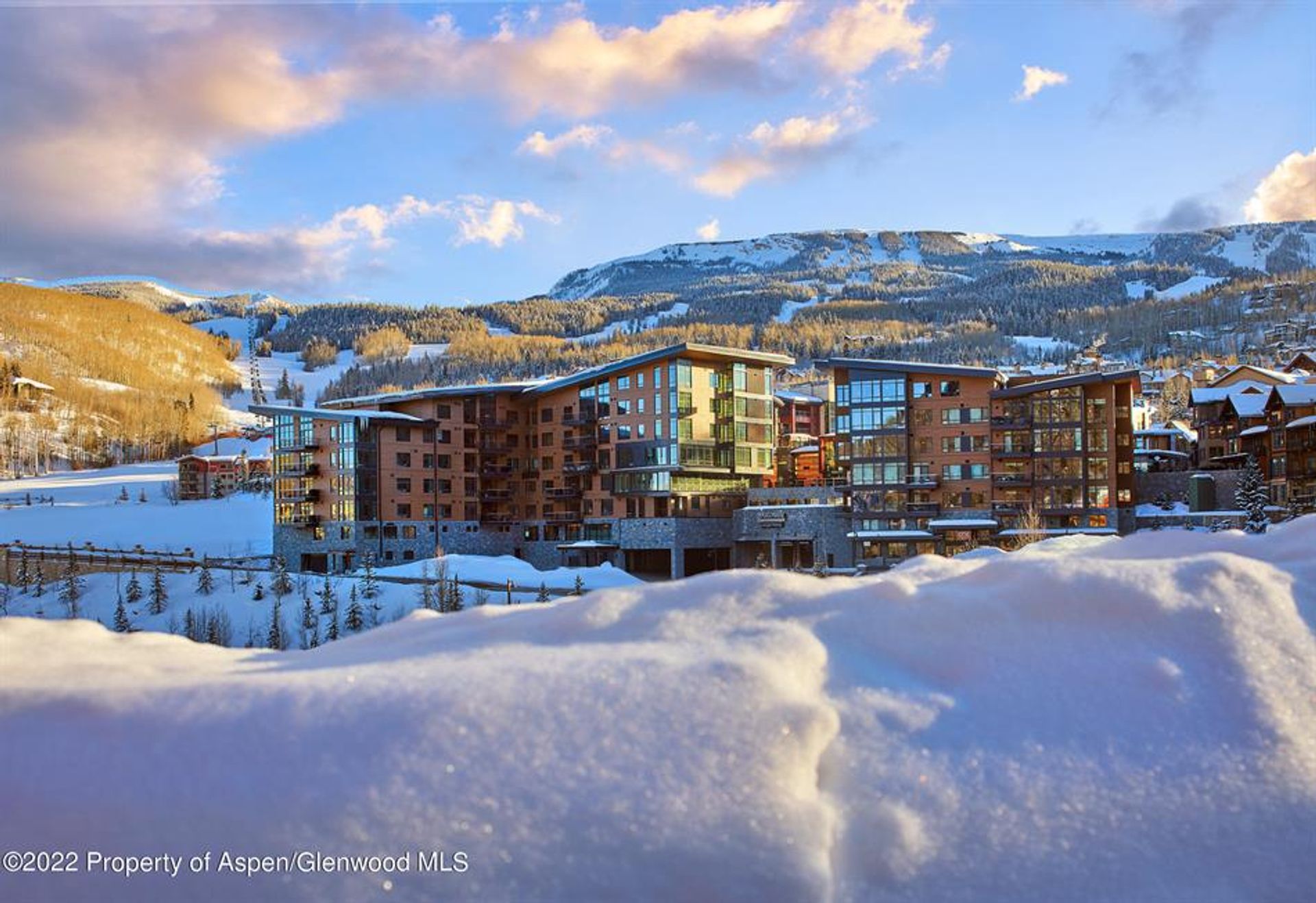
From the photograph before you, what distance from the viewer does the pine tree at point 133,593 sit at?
37938 millimetres

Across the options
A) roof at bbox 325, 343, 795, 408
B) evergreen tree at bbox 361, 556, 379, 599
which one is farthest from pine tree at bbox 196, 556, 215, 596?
roof at bbox 325, 343, 795, 408

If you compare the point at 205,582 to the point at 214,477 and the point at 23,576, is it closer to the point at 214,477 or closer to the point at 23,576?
the point at 23,576

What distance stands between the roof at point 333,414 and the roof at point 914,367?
1032 inches

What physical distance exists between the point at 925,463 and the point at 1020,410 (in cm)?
579

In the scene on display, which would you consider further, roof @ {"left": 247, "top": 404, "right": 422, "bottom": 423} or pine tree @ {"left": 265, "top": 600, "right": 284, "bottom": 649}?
roof @ {"left": 247, "top": 404, "right": 422, "bottom": 423}

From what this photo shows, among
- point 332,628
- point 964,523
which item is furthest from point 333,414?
point 964,523

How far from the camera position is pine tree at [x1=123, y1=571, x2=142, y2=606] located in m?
37.9

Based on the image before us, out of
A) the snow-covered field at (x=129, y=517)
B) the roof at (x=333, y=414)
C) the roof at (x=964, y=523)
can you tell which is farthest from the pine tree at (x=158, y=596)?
the roof at (x=964, y=523)

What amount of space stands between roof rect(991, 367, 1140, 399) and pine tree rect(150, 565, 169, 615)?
42.3 meters

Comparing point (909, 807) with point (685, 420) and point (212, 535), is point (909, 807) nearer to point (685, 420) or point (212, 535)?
point (685, 420)

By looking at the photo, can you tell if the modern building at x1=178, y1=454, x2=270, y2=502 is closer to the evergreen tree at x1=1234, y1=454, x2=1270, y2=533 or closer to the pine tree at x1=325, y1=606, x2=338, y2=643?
the pine tree at x1=325, y1=606, x2=338, y2=643

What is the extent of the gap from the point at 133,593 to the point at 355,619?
40.4ft

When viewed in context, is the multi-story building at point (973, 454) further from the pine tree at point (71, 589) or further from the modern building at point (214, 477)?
the modern building at point (214, 477)

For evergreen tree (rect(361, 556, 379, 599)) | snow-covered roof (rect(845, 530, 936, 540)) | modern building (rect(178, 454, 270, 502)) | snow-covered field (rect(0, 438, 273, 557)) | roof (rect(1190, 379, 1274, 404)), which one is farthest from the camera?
modern building (rect(178, 454, 270, 502))
